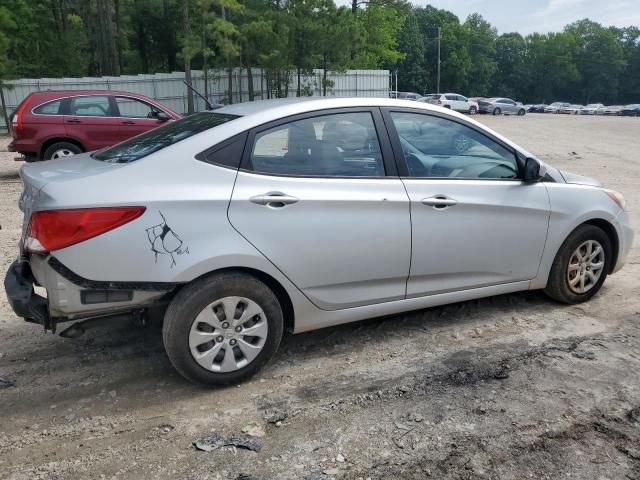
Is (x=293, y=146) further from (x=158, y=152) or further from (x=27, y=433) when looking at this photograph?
(x=27, y=433)

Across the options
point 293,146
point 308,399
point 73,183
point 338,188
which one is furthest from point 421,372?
point 73,183

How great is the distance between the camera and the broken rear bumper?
10.3 ft

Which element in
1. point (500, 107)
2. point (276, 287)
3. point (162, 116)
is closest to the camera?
point (276, 287)

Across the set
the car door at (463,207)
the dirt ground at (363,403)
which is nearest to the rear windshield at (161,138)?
the car door at (463,207)

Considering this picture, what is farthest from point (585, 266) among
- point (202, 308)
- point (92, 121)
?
point (92, 121)

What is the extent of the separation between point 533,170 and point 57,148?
30.3 ft

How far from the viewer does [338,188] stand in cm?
354

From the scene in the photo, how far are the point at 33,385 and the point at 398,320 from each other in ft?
8.41

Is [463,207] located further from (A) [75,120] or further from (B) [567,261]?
(A) [75,120]

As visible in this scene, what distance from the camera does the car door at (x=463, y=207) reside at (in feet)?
12.5

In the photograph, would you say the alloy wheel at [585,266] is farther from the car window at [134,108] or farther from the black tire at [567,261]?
the car window at [134,108]

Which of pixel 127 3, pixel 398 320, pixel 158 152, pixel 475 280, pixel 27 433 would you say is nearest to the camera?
pixel 27 433

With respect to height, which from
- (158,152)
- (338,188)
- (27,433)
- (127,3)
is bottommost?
(27,433)

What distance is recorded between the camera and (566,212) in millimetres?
4344
